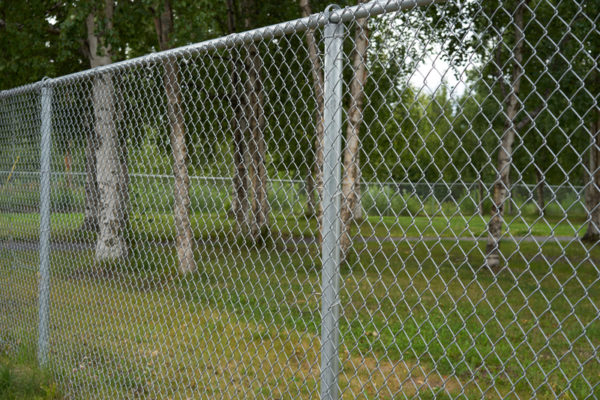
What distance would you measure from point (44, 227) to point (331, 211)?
333 centimetres

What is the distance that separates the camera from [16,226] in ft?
20.5

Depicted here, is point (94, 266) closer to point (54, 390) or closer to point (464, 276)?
point (54, 390)

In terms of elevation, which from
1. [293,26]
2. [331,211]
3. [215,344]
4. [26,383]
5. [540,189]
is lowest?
[540,189]

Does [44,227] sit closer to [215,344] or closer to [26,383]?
[26,383]

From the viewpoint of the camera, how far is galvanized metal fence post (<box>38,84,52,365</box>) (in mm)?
5129

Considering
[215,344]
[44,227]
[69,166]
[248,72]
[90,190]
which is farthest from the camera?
[248,72]

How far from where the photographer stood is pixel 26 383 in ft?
16.1

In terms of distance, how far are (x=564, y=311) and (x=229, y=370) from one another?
580 centimetres

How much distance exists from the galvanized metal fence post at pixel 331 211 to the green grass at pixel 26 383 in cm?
300

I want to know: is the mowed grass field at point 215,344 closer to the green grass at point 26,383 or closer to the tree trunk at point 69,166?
the green grass at point 26,383

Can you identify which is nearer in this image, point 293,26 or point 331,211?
point 331,211

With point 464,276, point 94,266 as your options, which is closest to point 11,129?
point 94,266

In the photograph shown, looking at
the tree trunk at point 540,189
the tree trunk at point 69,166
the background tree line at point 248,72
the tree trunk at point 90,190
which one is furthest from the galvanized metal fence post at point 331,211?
the background tree line at point 248,72

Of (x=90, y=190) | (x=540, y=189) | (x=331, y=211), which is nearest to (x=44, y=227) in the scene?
(x=90, y=190)
